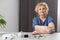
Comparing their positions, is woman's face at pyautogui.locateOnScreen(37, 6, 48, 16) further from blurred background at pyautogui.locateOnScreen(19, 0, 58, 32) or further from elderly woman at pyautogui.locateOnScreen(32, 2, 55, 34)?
blurred background at pyautogui.locateOnScreen(19, 0, 58, 32)

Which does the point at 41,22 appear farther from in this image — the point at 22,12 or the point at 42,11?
the point at 22,12

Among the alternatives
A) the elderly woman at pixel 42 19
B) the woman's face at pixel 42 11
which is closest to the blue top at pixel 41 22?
the elderly woman at pixel 42 19

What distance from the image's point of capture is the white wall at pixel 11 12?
9.71 ft

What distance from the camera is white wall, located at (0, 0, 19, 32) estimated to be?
296 cm

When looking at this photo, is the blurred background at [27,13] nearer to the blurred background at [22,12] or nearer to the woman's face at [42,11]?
the blurred background at [22,12]

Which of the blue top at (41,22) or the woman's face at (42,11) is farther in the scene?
the blue top at (41,22)

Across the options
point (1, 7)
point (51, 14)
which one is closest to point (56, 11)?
point (51, 14)

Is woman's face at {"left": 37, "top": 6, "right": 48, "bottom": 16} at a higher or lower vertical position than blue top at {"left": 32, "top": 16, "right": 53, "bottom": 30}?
higher

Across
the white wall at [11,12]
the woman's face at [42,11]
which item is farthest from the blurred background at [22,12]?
the woman's face at [42,11]

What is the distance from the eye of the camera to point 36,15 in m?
2.93

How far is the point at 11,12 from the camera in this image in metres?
3.00

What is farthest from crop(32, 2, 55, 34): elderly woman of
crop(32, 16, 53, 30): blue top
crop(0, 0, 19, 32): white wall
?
crop(0, 0, 19, 32): white wall

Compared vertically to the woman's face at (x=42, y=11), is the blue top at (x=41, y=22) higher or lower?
lower

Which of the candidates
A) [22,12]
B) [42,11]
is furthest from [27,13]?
[42,11]
